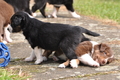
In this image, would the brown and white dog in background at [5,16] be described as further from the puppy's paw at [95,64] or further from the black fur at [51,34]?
the puppy's paw at [95,64]

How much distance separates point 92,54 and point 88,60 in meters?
0.17

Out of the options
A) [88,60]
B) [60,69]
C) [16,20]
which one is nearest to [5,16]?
[16,20]

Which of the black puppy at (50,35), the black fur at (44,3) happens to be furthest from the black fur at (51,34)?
the black fur at (44,3)

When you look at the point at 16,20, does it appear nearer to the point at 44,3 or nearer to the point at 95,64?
the point at 95,64

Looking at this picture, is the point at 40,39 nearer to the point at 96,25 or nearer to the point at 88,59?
the point at 88,59

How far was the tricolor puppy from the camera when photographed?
353 centimetres

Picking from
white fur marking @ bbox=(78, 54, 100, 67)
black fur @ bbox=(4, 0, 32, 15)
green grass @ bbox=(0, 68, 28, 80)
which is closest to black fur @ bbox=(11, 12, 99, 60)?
white fur marking @ bbox=(78, 54, 100, 67)

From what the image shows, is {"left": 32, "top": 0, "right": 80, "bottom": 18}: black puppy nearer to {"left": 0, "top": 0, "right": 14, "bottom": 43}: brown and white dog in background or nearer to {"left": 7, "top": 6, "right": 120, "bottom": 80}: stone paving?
{"left": 0, "top": 0, "right": 14, "bottom": 43}: brown and white dog in background

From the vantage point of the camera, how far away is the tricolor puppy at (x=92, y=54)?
353 centimetres

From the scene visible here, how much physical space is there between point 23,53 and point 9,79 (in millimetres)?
1554

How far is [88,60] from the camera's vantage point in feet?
11.6

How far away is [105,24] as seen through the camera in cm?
667

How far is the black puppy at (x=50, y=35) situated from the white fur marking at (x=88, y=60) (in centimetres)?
11

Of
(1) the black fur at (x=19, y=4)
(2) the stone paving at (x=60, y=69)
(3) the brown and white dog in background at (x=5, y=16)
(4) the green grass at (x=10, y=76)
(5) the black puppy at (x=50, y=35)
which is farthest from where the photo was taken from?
(1) the black fur at (x=19, y=4)
